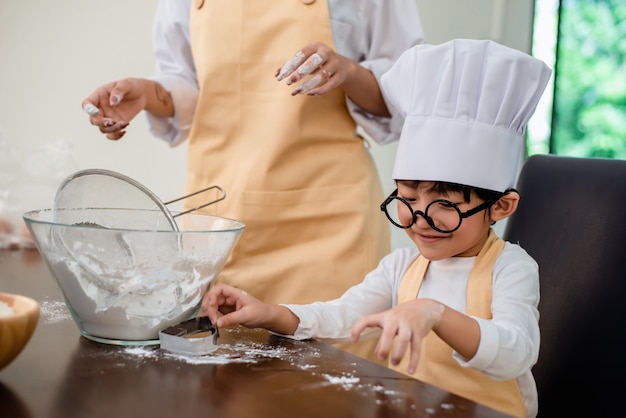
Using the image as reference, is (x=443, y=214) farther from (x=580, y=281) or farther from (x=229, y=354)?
(x=229, y=354)

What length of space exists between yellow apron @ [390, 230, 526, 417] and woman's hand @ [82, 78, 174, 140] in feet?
2.35

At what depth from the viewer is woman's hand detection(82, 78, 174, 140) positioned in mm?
1474

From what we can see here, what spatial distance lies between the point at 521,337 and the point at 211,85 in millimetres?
896

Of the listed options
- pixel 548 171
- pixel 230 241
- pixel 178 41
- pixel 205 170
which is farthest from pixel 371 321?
pixel 178 41

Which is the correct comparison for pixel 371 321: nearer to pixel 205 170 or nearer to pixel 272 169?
pixel 272 169

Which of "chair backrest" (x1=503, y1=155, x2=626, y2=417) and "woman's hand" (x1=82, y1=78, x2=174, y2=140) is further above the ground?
"woman's hand" (x1=82, y1=78, x2=174, y2=140)

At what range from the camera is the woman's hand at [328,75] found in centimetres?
132

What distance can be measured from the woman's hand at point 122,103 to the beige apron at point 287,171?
0.16 meters

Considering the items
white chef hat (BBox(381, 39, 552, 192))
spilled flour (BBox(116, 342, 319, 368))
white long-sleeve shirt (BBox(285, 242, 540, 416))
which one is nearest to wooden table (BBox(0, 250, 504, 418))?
spilled flour (BBox(116, 342, 319, 368))

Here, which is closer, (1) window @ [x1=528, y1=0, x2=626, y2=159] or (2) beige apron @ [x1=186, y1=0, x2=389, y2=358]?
(2) beige apron @ [x1=186, y1=0, x2=389, y2=358]

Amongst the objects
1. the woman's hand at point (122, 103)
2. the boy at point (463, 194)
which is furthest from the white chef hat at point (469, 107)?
the woman's hand at point (122, 103)

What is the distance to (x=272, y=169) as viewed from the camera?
155 centimetres

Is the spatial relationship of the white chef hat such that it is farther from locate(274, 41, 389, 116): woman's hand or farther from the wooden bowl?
the wooden bowl

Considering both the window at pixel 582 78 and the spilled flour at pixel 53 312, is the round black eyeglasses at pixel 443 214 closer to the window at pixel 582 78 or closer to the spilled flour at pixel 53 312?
the spilled flour at pixel 53 312
